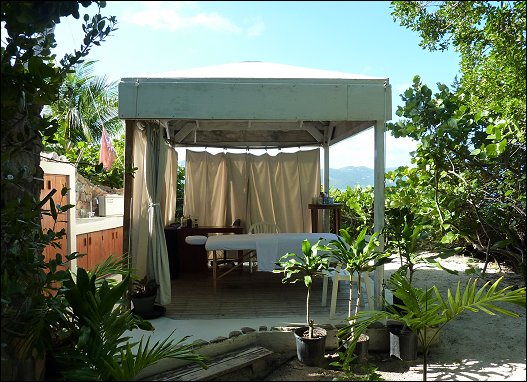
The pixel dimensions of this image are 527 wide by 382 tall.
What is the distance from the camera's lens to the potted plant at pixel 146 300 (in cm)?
438

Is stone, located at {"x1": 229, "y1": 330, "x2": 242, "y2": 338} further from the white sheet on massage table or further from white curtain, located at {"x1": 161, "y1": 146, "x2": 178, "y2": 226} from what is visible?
white curtain, located at {"x1": 161, "y1": 146, "x2": 178, "y2": 226}

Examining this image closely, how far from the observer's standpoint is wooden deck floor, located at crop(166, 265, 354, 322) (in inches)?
183

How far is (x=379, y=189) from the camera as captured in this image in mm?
4363

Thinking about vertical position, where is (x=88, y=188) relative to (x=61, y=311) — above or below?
above

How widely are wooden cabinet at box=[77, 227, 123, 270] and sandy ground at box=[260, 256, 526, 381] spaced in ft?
11.8

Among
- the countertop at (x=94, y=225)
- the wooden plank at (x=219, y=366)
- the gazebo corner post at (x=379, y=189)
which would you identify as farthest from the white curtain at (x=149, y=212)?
the gazebo corner post at (x=379, y=189)

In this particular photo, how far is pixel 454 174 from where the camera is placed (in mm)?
4195

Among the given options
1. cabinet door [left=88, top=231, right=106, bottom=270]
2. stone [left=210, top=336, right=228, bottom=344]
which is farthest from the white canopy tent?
cabinet door [left=88, top=231, right=106, bottom=270]

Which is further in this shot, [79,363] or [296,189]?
[296,189]

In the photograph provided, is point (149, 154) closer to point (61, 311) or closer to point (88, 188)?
point (61, 311)

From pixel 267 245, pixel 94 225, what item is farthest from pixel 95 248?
pixel 267 245

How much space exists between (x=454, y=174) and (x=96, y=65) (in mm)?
15119

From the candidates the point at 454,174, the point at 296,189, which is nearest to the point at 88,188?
the point at 296,189

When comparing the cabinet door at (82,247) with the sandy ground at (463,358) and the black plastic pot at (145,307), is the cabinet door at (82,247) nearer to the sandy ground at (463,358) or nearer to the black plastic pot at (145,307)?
the black plastic pot at (145,307)
